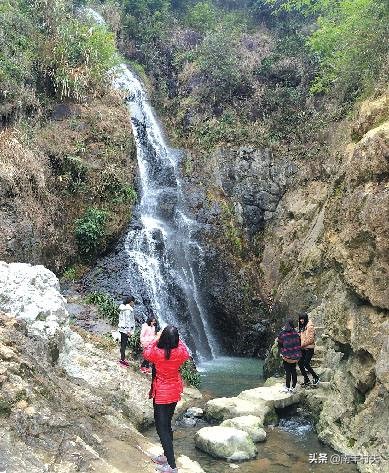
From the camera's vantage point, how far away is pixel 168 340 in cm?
525

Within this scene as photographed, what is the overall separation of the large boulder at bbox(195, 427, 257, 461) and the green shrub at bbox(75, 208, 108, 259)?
920cm

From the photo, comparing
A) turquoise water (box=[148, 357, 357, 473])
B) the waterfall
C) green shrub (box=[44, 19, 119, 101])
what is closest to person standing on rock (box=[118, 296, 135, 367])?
turquoise water (box=[148, 357, 357, 473])

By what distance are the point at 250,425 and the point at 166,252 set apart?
9217mm

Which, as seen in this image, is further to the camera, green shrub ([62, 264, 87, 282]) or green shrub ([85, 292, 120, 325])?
green shrub ([62, 264, 87, 282])

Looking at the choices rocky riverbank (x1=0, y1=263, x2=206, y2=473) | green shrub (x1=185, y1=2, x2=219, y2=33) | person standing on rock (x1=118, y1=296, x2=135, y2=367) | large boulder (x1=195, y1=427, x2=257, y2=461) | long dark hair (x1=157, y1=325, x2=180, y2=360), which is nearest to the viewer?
rocky riverbank (x1=0, y1=263, x2=206, y2=473)

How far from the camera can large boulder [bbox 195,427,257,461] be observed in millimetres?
7277

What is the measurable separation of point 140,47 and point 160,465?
25538 mm

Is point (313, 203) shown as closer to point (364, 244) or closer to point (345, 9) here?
point (345, 9)

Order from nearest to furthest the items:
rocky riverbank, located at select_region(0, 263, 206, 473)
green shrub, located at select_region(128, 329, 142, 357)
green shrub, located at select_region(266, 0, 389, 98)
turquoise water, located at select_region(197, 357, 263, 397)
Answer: rocky riverbank, located at select_region(0, 263, 206, 473), green shrub, located at select_region(128, 329, 142, 357), turquoise water, located at select_region(197, 357, 263, 397), green shrub, located at select_region(266, 0, 389, 98)

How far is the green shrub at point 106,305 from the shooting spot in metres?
12.9

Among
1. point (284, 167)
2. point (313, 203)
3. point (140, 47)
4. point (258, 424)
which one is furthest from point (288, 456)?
point (140, 47)

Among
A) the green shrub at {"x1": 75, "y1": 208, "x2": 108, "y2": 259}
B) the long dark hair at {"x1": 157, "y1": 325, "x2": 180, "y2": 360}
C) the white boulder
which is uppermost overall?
the green shrub at {"x1": 75, "y1": 208, "x2": 108, "y2": 259}

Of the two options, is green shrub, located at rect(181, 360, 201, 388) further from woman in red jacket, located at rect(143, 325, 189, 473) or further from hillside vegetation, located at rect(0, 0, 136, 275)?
woman in red jacket, located at rect(143, 325, 189, 473)

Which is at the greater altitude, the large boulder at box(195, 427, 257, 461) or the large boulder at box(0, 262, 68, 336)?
the large boulder at box(0, 262, 68, 336)
